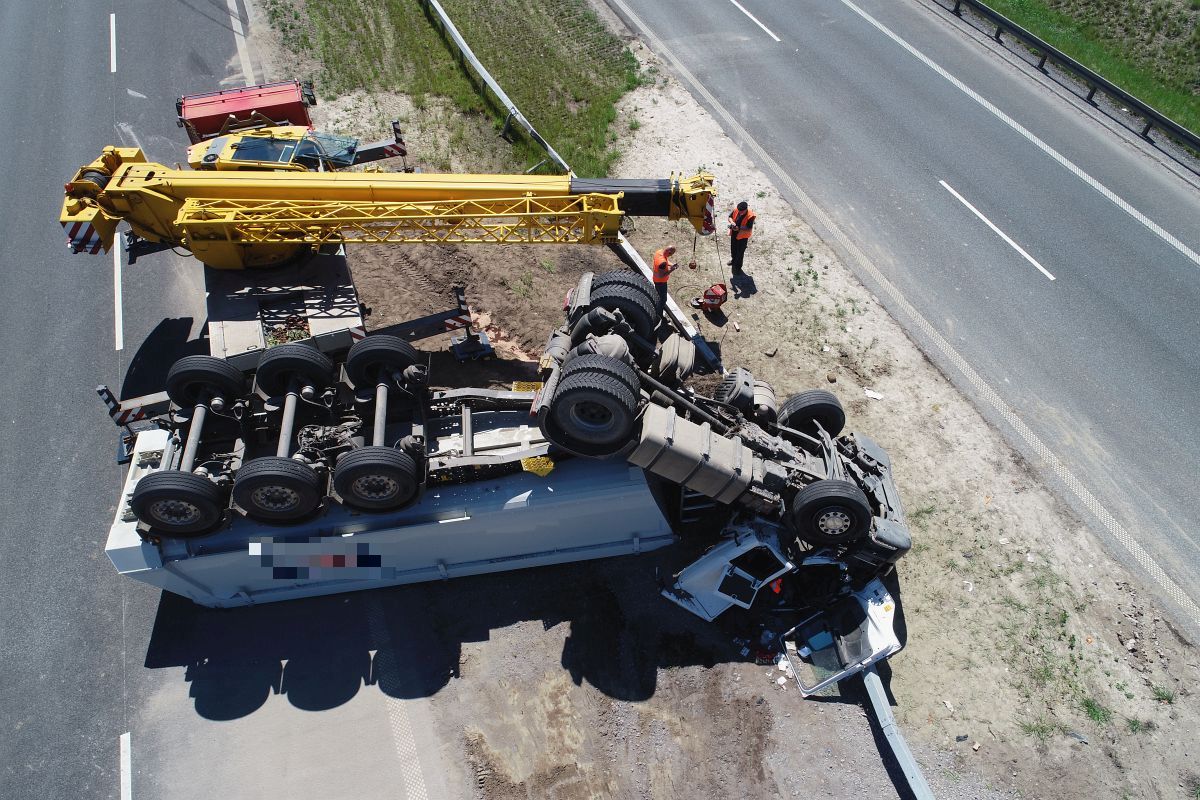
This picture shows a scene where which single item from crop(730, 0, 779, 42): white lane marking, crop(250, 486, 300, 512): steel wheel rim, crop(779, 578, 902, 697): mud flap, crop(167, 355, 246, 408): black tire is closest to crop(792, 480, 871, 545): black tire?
crop(779, 578, 902, 697): mud flap

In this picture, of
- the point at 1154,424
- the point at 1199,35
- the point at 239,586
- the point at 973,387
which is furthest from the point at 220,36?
the point at 1199,35

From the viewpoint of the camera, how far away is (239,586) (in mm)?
9109

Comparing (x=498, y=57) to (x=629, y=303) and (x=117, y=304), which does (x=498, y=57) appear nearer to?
(x=117, y=304)

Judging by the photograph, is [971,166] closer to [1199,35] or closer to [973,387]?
[973,387]

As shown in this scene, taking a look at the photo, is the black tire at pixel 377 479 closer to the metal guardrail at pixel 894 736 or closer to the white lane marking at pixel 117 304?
the metal guardrail at pixel 894 736

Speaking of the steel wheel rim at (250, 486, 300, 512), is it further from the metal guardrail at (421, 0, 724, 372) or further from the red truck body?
the red truck body

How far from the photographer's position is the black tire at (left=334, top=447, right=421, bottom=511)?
8133 millimetres

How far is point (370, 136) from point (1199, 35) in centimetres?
1953

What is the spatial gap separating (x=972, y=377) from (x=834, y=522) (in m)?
4.98

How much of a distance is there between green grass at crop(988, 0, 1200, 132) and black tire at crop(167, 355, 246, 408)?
1951 centimetres

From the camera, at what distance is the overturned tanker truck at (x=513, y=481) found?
27.4ft

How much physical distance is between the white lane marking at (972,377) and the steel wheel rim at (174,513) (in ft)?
36.7

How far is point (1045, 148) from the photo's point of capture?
15797mm

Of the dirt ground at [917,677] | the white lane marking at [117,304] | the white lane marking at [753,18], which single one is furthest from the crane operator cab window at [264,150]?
the white lane marking at [753,18]
